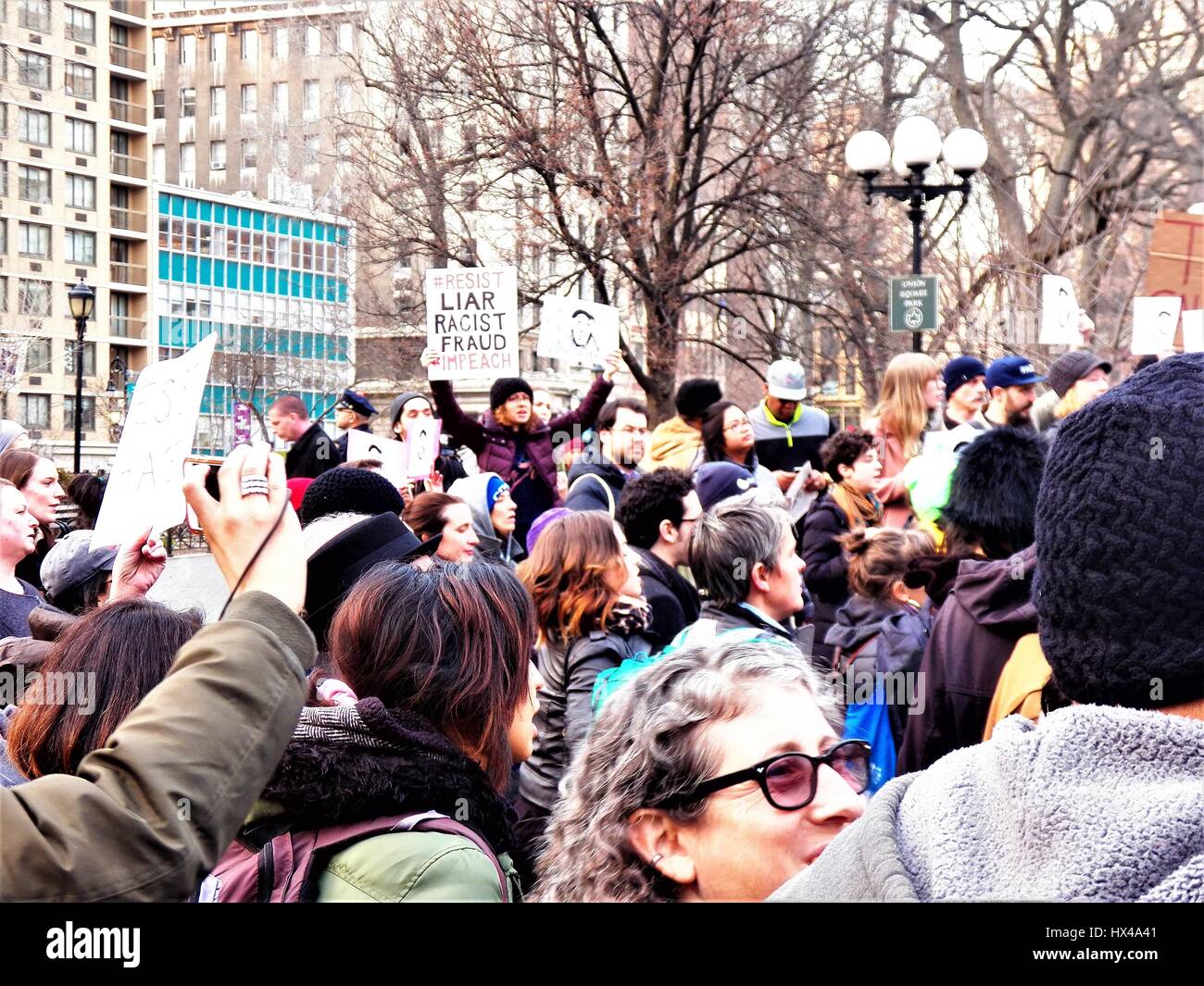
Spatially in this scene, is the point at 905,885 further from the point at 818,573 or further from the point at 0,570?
the point at 818,573

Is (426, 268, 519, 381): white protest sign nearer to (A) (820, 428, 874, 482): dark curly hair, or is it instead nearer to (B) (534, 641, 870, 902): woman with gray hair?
(A) (820, 428, 874, 482): dark curly hair

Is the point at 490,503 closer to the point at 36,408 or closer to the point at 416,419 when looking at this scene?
the point at 416,419

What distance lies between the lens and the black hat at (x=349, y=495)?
4742 mm

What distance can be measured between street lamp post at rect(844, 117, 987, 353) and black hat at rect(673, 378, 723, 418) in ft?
14.0

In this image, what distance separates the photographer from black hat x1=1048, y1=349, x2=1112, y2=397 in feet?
23.2

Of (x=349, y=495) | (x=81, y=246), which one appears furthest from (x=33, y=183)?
(x=349, y=495)

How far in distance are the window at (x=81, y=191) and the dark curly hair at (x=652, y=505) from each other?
404 centimetres

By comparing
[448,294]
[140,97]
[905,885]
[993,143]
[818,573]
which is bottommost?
[818,573]

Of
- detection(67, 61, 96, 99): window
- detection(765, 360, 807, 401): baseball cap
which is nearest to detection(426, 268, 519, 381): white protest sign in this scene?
detection(765, 360, 807, 401): baseball cap

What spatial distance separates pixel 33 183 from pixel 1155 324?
669 cm
